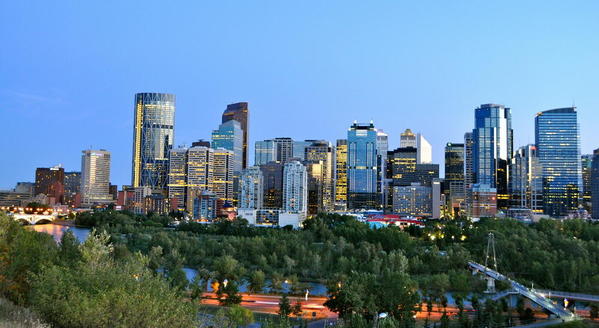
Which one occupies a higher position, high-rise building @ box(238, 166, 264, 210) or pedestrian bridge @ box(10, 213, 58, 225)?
high-rise building @ box(238, 166, 264, 210)

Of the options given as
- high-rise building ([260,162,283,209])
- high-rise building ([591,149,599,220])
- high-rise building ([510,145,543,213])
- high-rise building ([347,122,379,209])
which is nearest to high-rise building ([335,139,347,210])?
high-rise building ([347,122,379,209])

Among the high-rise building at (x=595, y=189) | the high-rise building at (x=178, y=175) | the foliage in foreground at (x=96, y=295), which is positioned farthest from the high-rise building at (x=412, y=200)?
the foliage in foreground at (x=96, y=295)

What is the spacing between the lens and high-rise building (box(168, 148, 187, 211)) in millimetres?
172625

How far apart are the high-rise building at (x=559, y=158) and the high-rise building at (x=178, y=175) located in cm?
10171

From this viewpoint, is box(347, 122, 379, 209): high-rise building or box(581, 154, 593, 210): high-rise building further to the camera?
box(347, 122, 379, 209): high-rise building

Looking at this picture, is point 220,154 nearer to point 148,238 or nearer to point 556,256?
Answer: point 148,238

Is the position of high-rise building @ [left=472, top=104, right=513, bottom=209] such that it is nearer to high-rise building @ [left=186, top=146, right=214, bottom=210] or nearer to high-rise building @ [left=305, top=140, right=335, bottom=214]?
high-rise building @ [left=305, top=140, right=335, bottom=214]

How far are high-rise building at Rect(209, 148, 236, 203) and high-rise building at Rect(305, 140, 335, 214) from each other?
24488 millimetres

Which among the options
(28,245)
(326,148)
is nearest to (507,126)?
(326,148)

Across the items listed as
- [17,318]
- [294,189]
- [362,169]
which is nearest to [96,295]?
[17,318]

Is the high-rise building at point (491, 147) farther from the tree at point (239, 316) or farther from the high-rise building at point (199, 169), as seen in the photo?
the tree at point (239, 316)

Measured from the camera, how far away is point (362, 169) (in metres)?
190

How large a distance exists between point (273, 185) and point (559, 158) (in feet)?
259

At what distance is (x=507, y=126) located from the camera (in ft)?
615
